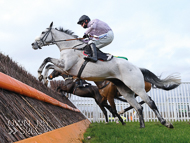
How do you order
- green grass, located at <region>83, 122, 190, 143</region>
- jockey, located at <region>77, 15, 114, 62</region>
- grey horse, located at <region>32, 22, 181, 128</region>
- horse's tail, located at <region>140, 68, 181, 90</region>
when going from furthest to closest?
horse's tail, located at <region>140, 68, 181, 90</region>, jockey, located at <region>77, 15, 114, 62</region>, grey horse, located at <region>32, 22, 181, 128</region>, green grass, located at <region>83, 122, 190, 143</region>

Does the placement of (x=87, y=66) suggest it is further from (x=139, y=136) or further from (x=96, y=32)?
(x=139, y=136)

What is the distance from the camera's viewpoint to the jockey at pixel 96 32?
4086mm

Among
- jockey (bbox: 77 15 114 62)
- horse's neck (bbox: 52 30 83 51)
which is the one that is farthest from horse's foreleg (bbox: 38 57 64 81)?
jockey (bbox: 77 15 114 62)

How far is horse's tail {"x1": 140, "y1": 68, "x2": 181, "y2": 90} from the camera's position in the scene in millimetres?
4879

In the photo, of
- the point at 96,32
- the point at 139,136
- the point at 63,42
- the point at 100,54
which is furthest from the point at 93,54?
the point at 139,136

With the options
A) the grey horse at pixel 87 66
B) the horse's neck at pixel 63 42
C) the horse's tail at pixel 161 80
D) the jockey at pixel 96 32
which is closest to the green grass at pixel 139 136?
the grey horse at pixel 87 66

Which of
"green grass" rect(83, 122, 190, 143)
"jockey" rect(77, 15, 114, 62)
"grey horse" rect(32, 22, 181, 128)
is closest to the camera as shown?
"green grass" rect(83, 122, 190, 143)

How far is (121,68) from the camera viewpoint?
4.10m

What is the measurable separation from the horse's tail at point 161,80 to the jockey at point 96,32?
135 centimetres

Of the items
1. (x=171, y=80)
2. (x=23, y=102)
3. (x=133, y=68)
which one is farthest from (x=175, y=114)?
(x=23, y=102)

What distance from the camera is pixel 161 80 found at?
492 cm

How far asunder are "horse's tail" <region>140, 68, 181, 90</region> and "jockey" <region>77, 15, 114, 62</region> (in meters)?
1.35

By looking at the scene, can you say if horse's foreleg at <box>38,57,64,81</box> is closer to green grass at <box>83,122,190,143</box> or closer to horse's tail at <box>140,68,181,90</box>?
green grass at <box>83,122,190,143</box>

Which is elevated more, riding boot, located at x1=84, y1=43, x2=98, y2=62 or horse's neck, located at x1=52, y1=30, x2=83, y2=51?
horse's neck, located at x1=52, y1=30, x2=83, y2=51
